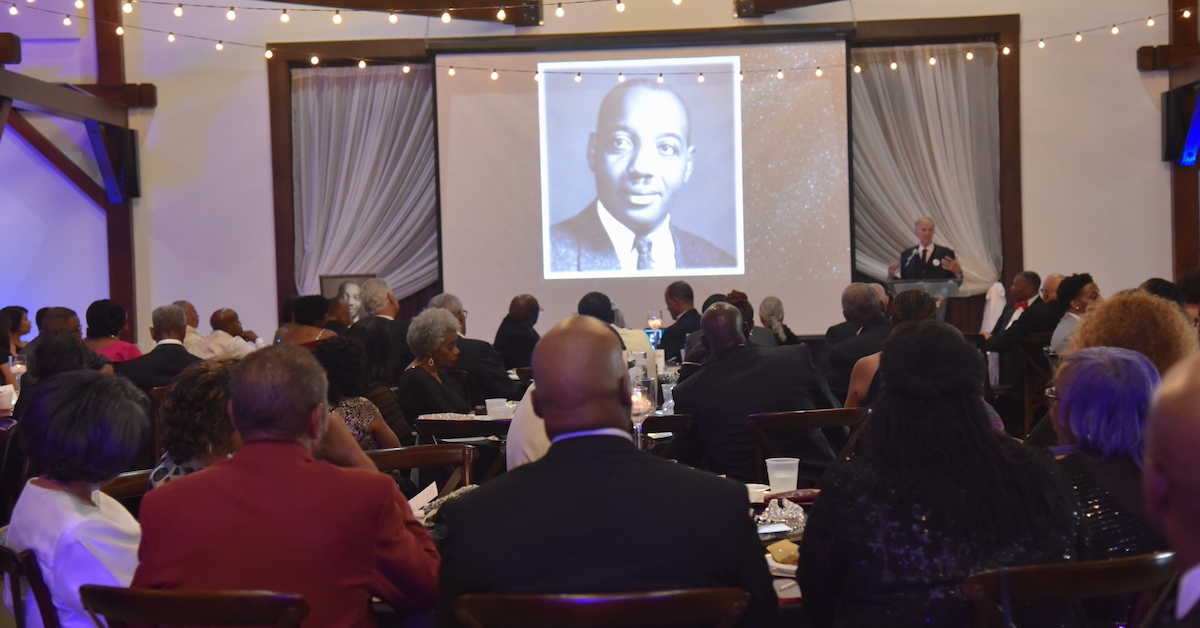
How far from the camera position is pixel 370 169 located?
31.6 feet

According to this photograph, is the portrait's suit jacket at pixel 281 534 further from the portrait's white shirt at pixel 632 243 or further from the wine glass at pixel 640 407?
the portrait's white shirt at pixel 632 243

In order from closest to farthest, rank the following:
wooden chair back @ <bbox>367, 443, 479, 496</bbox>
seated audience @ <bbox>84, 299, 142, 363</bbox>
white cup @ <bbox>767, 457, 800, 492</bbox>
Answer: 1. white cup @ <bbox>767, 457, 800, 492</bbox>
2. wooden chair back @ <bbox>367, 443, 479, 496</bbox>
3. seated audience @ <bbox>84, 299, 142, 363</bbox>

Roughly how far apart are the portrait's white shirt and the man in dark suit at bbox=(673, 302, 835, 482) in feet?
17.2

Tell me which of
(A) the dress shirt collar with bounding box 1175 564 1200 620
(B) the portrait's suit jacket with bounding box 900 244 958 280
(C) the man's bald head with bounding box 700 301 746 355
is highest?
(B) the portrait's suit jacket with bounding box 900 244 958 280

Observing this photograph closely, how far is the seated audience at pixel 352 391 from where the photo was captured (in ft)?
12.3

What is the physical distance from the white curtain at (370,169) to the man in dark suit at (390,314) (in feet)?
8.38

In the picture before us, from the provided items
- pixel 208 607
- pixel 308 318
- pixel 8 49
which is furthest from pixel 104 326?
pixel 208 607

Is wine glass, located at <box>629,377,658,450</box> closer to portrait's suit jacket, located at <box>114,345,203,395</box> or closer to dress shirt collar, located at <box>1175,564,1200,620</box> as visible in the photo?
dress shirt collar, located at <box>1175,564,1200,620</box>

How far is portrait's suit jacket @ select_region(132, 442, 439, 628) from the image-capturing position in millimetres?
1808

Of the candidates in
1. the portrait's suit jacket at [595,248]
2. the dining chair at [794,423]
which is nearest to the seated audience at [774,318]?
the portrait's suit jacket at [595,248]

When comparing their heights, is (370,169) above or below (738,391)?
above

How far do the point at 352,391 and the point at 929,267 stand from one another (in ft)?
20.3

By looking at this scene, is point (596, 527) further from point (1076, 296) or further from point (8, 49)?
point (8, 49)

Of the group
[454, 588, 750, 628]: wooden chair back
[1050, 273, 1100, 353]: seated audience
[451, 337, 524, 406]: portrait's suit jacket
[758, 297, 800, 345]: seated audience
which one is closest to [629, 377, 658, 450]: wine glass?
[454, 588, 750, 628]: wooden chair back
